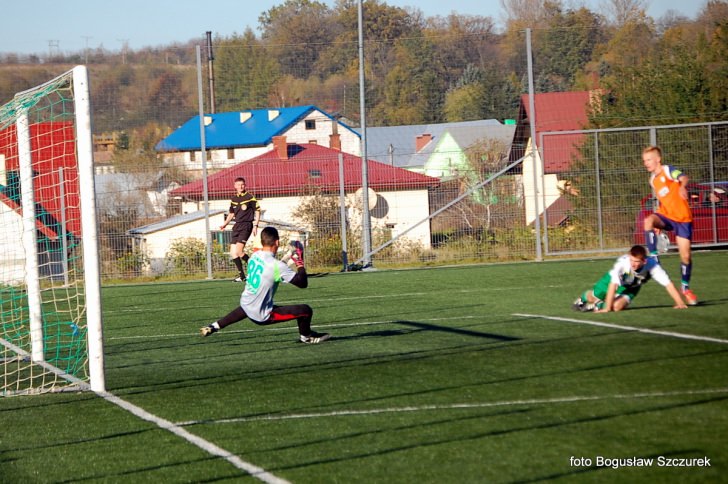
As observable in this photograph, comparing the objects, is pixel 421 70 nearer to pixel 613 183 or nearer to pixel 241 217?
pixel 613 183

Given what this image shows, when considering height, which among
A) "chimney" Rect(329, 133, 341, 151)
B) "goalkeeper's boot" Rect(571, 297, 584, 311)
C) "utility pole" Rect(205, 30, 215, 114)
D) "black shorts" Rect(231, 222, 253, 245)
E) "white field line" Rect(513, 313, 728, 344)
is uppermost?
"utility pole" Rect(205, 30, 215, 114)

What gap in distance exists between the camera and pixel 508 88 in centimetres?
3653

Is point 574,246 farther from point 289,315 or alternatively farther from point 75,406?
point 75,406

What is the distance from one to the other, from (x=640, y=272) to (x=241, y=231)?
10.3 meters

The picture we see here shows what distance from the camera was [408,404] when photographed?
6629 mm

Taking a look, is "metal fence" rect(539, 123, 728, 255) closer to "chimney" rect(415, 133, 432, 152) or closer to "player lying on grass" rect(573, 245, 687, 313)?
"player lying on grass" rect(573, 245, 687, 313)

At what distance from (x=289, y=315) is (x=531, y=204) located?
44.7 feet

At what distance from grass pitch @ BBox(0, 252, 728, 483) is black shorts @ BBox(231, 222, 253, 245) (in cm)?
707

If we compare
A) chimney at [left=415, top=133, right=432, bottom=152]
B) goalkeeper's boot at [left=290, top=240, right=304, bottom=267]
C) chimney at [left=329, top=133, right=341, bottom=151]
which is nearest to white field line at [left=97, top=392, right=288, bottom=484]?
goalkeeper's boot at [left=290, top=240, right=304, bottom=267]

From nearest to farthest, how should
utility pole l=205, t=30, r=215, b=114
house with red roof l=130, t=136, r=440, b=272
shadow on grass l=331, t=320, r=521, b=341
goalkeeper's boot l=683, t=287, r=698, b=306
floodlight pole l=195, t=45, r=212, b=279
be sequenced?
1. shadow on grass l=331, t=320, r=521, b=341
2. goalkeeper's boot l=683, t=287, r=698, b=306
3. floodlight pole l=195, t=45, r=212, b=279
4. house with red roof l=130, t=136, r=440, b=272
5. utility pole l=205, t=30, r=215, b=114

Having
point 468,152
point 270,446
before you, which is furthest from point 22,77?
point 270,446

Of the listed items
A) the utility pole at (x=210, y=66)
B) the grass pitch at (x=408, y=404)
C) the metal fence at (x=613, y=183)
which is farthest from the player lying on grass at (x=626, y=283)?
the utility pole at (x=210, y=66)

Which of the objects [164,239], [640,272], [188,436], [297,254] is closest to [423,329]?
[297,254]

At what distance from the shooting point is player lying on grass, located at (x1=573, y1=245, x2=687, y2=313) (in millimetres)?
10672
